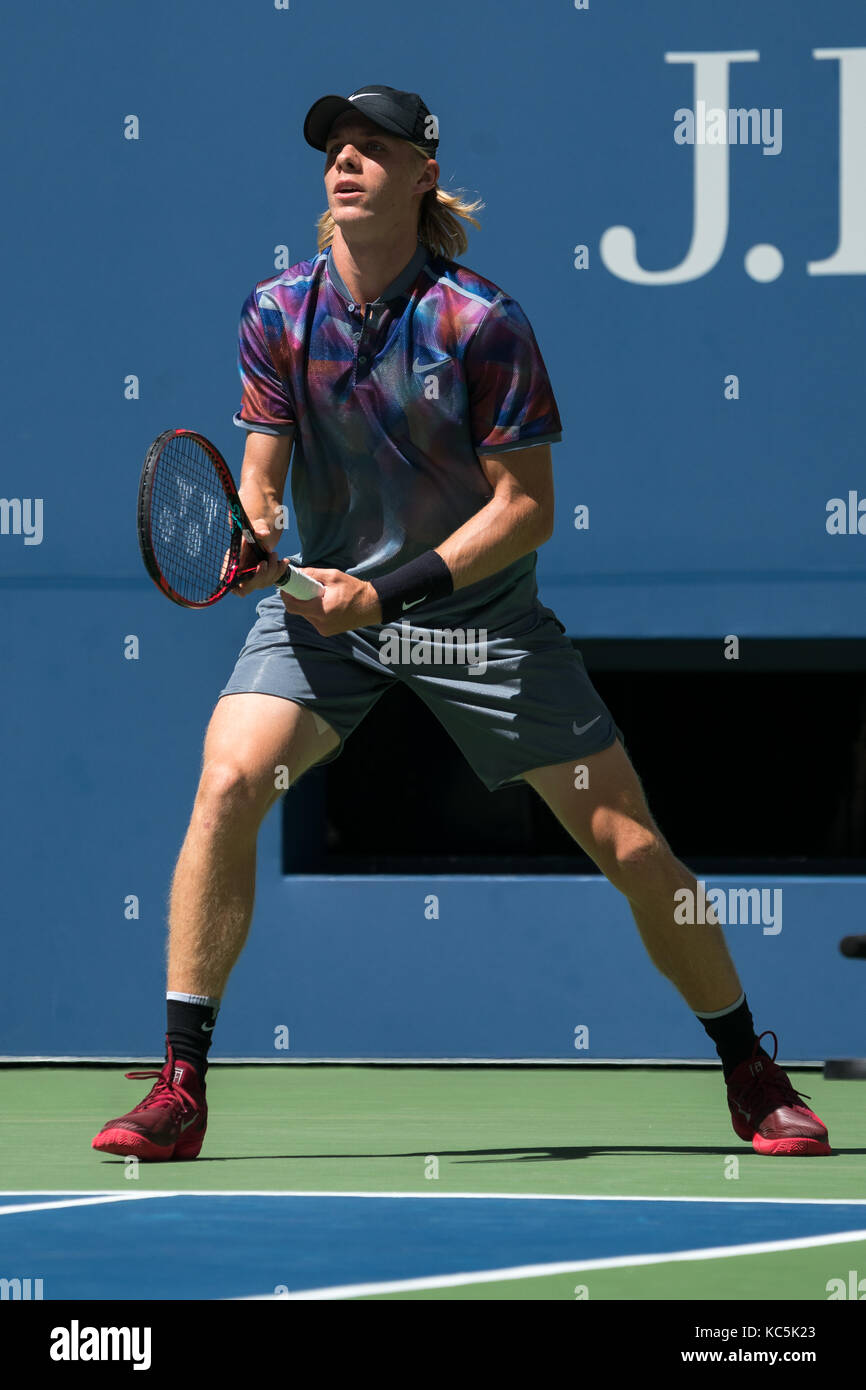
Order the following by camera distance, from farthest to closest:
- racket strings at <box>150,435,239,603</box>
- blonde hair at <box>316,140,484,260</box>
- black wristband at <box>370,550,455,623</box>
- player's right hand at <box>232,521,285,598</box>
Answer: blonde hair at <box>316,140,484,260</box>, black wristband at <box>370,550,455,623</box>, racket strings at <box>150,435,239,603</box>, player's right hand at <box>232,521,285,598</box>

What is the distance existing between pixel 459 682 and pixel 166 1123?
1.23 meters

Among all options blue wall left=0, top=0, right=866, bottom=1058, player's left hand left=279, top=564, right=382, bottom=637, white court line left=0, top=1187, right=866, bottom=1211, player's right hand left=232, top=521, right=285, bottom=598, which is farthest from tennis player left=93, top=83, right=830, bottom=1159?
blue wall left=0, top=0, right=866, bottom=1058

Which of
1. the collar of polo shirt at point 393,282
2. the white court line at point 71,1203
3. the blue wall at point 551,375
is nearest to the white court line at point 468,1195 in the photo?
the white court line at point 71,1203

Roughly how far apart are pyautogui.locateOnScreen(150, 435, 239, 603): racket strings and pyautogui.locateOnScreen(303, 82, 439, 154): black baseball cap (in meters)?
0.84

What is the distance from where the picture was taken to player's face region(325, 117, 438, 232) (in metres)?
5.41

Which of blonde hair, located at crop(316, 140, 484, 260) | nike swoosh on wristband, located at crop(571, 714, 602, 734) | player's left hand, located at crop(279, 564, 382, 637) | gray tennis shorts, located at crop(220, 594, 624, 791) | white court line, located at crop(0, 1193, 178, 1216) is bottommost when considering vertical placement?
white court line, located at crop(0, 1193, 178, 1216)

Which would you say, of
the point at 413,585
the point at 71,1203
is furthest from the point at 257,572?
the point at 71,1203

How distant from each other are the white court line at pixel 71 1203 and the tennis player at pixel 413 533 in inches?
19.4

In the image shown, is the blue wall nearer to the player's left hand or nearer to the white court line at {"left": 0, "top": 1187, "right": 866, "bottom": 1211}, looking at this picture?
the player's left hand

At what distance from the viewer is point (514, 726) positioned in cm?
544

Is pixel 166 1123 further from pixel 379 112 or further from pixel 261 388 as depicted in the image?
pixel 379 112

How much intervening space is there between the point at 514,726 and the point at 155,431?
283 cm

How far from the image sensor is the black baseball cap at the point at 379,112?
210 inches

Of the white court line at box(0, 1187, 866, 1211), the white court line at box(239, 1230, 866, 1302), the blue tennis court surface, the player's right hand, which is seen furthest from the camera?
the player's right hand
